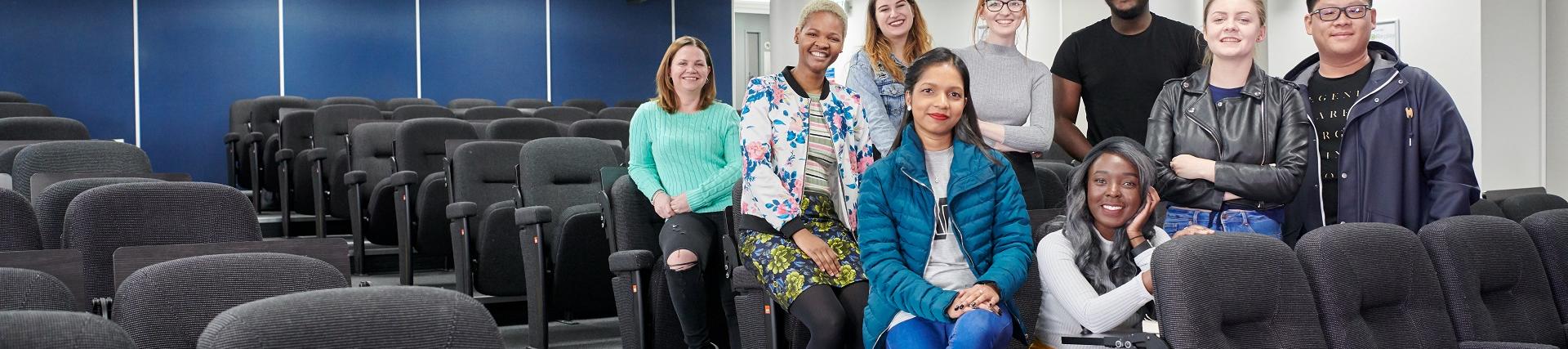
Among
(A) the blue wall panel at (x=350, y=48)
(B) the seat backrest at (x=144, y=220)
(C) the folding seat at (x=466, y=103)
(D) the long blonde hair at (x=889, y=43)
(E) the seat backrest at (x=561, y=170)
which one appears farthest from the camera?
(A) the blue wall panel at (x=350, y=48)

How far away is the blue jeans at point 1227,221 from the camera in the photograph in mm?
3062

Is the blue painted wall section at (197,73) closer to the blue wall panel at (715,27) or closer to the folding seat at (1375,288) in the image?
the blue wall panel at (715,27)

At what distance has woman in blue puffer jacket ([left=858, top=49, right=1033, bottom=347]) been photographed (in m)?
2.81

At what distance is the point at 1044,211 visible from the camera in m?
3.48

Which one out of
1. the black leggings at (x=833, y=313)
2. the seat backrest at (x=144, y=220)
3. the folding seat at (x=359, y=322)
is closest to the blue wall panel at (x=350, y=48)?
the seat backrest at (x=144, y=220)

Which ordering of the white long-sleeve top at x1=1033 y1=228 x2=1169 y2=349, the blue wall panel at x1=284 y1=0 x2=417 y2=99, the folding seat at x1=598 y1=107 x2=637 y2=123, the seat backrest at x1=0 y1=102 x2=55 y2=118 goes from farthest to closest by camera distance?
the blue wall panel at x1=284 y1=0 x2=417 y2=99 < the folding seat at x1=598 y1=107 x2=637 y2=123 < the seat backrest at x1=0 y1=102 x2=55 y2=118 < the white long-sleeve top at x1=1033 y1=228 x2=1169 y2=349

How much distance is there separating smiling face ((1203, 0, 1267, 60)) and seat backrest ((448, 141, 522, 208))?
11.1 feet

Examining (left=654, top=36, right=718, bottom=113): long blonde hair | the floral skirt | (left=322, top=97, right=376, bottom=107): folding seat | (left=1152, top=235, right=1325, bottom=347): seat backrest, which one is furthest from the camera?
(left=322, top=97, right=376, bottom=107): folding seat

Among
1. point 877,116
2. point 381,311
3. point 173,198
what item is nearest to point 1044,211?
point 877,116

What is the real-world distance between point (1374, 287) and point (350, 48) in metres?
10.8

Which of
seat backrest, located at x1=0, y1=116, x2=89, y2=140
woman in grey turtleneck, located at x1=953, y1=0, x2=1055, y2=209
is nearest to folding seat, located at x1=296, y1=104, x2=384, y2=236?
seat backrest, located at x1=0, y1=116, x2=89, y2=140

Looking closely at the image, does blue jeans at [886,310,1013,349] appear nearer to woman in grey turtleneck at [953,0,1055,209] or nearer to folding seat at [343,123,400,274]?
woman in grey turtleneck at [953,0,1055,209]

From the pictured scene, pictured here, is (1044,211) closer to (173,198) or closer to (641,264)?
(641,264)

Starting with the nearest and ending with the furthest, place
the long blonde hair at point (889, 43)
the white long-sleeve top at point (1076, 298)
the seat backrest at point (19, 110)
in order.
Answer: the white long-sleeve top at point (1076, 298), the long blonde hair at point (889, 43), the seat backrest at point (19, 110)
